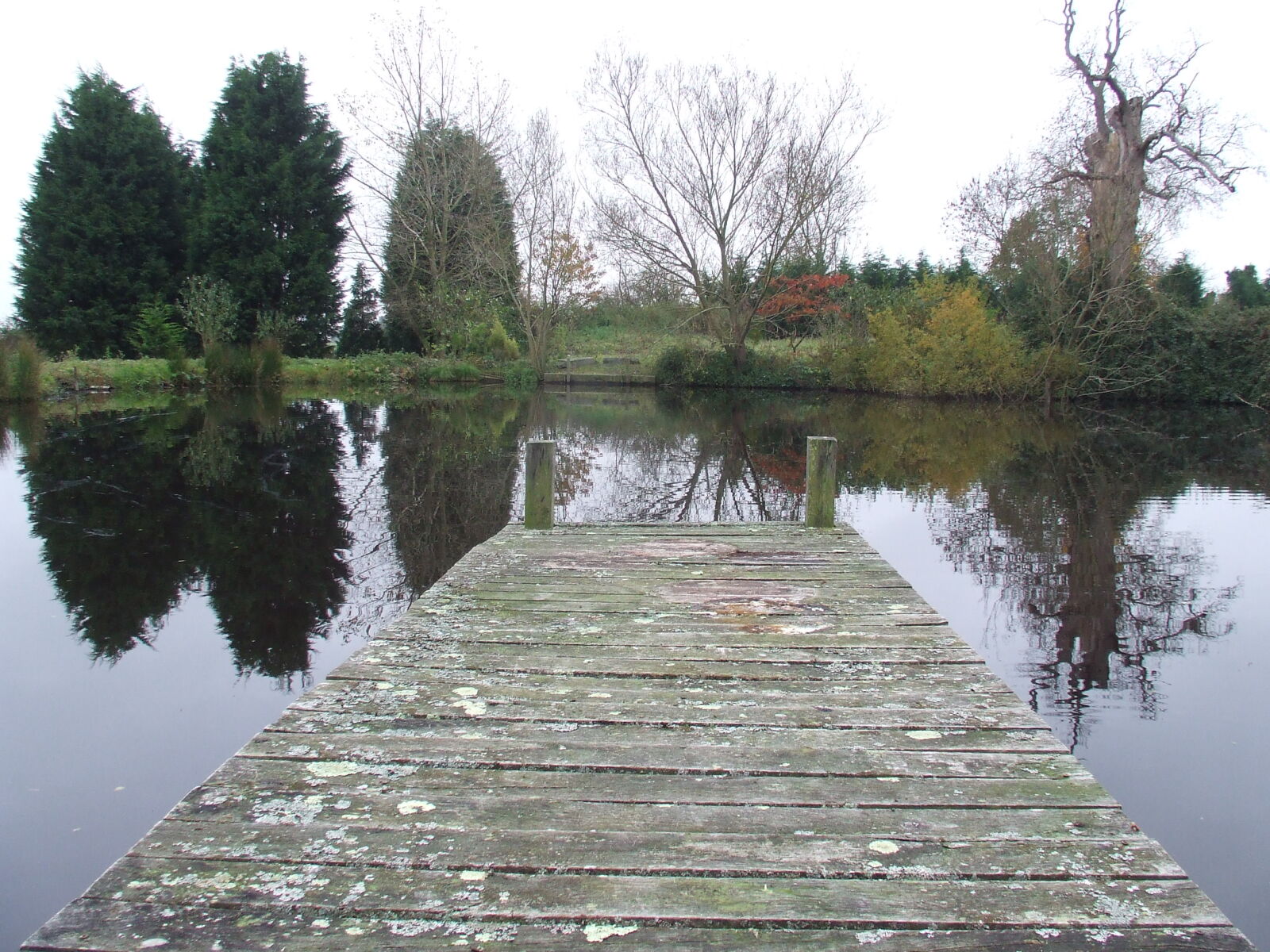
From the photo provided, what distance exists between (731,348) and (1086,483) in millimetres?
14688

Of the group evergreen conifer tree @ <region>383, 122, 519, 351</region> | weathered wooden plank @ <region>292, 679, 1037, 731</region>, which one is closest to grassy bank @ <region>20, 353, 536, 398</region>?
evergreen conifer tree @ <region>383, 122, 519, 351</region>

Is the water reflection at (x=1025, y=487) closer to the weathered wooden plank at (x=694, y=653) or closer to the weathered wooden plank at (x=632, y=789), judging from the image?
the weathered wooden plank at (x=694, y=653)

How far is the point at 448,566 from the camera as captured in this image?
5098 mm

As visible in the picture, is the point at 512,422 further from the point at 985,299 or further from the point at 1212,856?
the point at 985,299

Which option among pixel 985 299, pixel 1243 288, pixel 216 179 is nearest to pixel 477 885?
pixel 985 299

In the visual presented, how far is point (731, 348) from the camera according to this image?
22.3 metres

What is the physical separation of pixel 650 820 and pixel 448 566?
3.67m

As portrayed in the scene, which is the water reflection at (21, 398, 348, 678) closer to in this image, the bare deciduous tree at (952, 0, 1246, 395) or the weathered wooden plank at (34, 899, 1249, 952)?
the weathered wooden plank at (34, 899, 1249, 952)

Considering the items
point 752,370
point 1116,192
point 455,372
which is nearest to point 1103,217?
point 1116,192

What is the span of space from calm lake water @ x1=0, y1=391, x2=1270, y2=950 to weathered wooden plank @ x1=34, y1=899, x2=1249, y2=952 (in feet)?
2.99

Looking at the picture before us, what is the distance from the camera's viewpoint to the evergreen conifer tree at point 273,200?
21.7 m

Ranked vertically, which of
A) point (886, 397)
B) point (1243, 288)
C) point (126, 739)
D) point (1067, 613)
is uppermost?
point (1243, 288)

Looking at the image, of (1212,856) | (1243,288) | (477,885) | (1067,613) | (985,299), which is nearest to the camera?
(477,885)

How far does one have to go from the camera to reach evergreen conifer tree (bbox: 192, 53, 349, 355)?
71.1 ft
